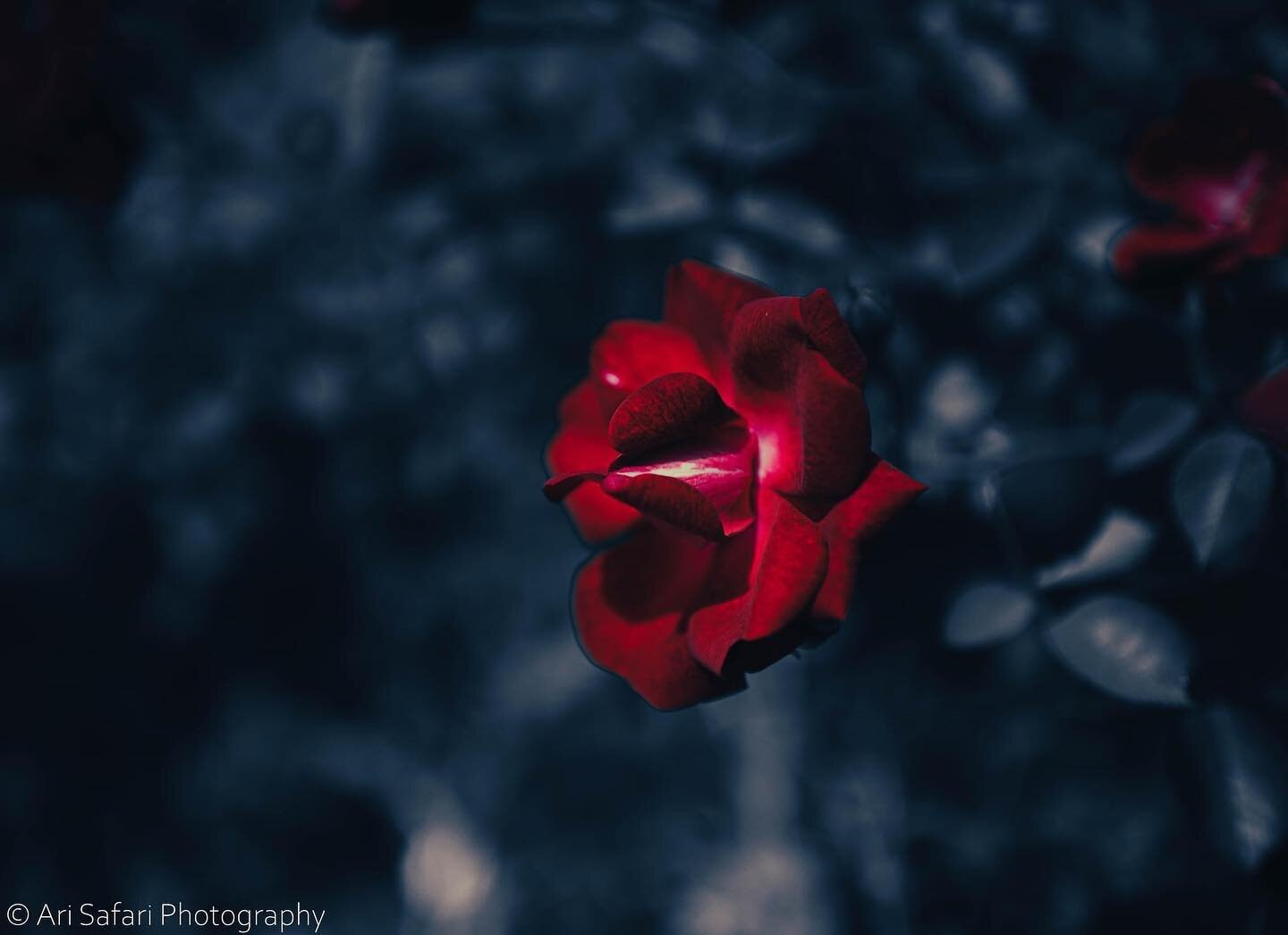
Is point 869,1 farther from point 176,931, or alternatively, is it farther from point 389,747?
point 176,931

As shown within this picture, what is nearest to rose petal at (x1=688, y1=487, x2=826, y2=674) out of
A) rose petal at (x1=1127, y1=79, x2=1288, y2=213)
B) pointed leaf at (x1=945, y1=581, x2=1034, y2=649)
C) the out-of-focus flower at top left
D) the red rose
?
the red rose

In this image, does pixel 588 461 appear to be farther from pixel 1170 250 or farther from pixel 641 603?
pixel 1170 250

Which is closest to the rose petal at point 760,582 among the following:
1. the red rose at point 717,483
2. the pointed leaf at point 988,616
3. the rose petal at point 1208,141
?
the red rose at point 717,483

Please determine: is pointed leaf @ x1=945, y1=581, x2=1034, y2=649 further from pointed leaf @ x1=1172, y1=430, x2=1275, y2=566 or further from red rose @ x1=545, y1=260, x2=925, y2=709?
red rose @ x1=545, y1=260, x2=925, y2=709

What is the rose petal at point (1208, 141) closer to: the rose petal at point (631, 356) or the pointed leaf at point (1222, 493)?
the pointed leaf at point (1222, 493)

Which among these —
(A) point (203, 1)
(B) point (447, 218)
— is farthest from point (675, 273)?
(A) point (203, 1)
